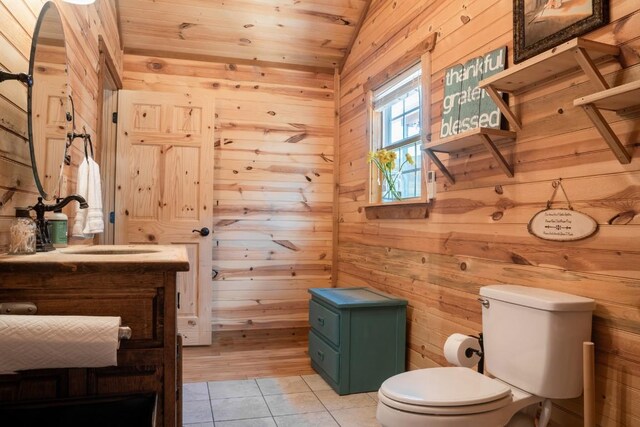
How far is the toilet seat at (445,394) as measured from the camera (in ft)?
4.95

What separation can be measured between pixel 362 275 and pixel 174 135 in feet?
6.17

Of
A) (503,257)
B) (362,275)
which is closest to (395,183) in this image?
(362,275)

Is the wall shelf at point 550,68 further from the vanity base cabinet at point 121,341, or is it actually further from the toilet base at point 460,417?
the vanity base cabinet at point 121,341

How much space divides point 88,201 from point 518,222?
2.10m

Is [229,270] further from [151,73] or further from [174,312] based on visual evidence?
[174,312]

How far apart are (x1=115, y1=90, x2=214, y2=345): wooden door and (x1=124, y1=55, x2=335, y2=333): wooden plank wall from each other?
8.2 inches

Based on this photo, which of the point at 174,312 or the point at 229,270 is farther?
the point at 229,270

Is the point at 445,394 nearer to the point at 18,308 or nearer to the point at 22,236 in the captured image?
the point at 18,308

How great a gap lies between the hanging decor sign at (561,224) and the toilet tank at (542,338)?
0.71 feet

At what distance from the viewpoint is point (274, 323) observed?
401cm

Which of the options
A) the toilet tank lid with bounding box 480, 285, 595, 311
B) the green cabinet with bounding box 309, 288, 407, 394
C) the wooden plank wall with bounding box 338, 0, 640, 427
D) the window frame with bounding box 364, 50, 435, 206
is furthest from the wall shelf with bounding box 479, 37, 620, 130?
the green cabinet with bounding box 309, 288, 407, 394

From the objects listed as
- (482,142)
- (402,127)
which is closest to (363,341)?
(482,142)

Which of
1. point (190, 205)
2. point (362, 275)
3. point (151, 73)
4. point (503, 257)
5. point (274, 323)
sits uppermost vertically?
point (151, 73)

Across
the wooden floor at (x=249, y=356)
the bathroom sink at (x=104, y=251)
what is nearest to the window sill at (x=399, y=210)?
the wooden floor at (x=249, y=356)
